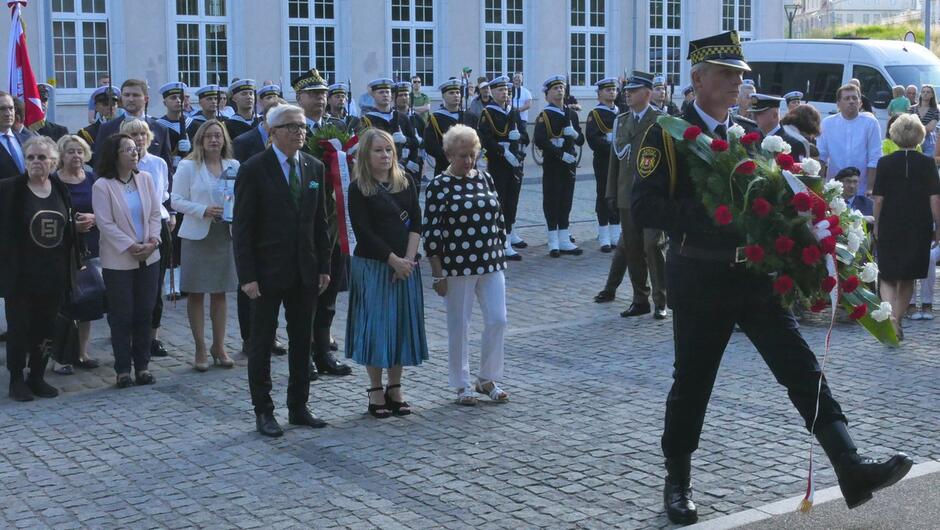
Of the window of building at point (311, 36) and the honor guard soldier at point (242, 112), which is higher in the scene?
the window of building at point (311, 36)

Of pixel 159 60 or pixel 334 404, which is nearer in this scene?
pixel 334 404

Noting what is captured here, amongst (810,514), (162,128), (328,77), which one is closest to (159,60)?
(328,77)

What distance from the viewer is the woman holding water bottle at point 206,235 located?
9445mm

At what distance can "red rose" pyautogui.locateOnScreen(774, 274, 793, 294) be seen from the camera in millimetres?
5418

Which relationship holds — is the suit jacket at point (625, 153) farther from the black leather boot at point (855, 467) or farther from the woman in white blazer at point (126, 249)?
the black leather boot at point (855, 467)

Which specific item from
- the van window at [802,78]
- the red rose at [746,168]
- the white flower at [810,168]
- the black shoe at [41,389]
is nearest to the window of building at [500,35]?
the van window at [802,78]

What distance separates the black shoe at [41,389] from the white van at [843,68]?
16.7 metres

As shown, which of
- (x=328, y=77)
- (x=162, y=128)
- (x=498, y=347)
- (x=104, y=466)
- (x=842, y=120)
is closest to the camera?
(x=104, y=466)

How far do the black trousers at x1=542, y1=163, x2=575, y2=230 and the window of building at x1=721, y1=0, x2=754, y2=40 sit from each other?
74.1 feet

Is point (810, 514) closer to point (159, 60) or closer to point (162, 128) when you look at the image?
point (162, 128)

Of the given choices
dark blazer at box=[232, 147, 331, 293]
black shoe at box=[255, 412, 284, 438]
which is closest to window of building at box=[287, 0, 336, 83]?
dark blazer at box=[232, 147, 331, 293]

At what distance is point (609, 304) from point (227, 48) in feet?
59.8

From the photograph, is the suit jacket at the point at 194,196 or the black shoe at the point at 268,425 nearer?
the black shoe at the point at 268,425

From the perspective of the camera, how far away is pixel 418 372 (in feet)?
30.2
